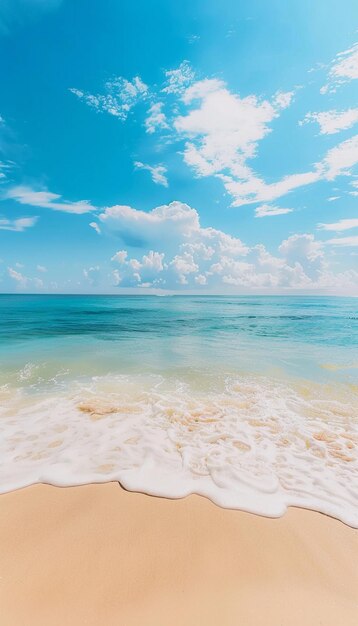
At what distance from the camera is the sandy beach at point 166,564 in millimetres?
2393

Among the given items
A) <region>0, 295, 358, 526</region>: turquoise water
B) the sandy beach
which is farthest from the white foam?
the sandy beach

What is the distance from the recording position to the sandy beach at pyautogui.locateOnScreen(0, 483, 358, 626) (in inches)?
94.2

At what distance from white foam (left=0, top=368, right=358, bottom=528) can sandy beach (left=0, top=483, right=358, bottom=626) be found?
13.8 inches

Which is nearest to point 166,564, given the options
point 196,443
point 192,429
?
point 196,443

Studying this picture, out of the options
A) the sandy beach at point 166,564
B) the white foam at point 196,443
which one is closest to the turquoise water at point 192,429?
the white foam at point 196,443

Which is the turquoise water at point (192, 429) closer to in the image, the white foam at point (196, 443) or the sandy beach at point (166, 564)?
the white foam at point (196, 443)

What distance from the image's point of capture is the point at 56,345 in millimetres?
17500

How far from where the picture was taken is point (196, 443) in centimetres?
563

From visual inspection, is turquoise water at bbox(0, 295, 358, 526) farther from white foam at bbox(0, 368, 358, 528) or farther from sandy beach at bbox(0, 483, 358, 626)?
sandy beach at bbox(0, 483, 358, 626)

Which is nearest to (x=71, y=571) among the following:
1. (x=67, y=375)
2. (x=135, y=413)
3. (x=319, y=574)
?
(x=319, y=574)

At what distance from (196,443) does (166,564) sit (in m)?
2.80

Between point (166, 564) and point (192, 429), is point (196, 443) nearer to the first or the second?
point (192, 429)

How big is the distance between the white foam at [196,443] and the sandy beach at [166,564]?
0.35 metres

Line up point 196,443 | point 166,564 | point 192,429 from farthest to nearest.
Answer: point 192,429
point 196,443
point 166,564
